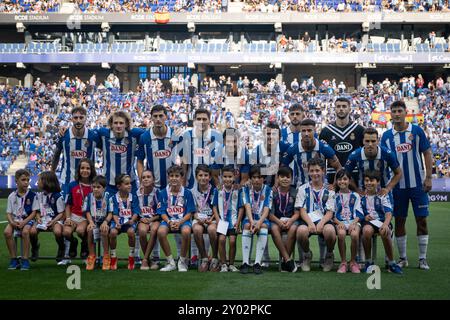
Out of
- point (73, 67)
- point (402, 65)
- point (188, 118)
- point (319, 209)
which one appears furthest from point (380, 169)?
point (73, 67)

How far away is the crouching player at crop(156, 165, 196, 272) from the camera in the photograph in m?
8.84

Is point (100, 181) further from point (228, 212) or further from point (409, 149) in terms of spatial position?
point (409, 149)

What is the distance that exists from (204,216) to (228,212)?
358 mm

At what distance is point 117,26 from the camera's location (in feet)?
149

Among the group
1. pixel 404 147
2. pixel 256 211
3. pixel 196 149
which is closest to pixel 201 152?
pixel 196 149

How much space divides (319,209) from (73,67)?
4041 cm

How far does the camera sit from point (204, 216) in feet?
30.0

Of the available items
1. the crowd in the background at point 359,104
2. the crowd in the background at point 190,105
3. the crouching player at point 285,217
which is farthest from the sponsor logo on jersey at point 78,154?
the crowd in the background at point 359,104

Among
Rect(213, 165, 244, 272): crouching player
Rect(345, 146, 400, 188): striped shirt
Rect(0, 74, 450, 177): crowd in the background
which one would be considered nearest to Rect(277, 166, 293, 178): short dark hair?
Rect(213, 165, 244, 272): crouching player

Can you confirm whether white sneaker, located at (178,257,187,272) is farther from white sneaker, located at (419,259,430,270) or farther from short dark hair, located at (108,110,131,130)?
white sneaker, located at (419,259,430,270)

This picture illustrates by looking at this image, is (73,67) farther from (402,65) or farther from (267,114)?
(402,65)

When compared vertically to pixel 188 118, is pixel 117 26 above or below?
above

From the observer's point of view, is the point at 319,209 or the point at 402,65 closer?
the point at 319,209
